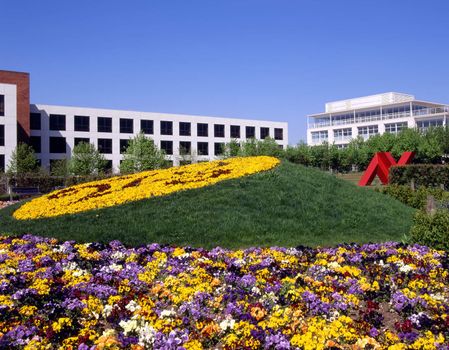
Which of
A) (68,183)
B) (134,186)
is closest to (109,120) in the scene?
(68,183)

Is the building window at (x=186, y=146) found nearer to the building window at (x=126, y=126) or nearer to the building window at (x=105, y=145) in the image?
the building window at (x=126, y=126)

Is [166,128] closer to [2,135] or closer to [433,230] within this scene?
[2,135]

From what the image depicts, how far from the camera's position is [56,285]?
23.4ft

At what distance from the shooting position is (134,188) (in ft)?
56.7

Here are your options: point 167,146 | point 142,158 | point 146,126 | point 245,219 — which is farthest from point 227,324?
point 167,146

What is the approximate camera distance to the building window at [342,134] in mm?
98950

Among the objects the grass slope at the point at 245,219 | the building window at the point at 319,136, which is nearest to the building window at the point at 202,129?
the building window at the point at 319,136

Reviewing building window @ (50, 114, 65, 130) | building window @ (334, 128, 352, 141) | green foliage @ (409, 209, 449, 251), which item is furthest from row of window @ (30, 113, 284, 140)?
green foliage @ (409, 209, 449, 251)

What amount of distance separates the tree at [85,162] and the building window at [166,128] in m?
14.9

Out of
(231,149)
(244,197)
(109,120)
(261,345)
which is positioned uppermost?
(109,120)

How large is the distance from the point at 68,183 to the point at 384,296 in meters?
35.2

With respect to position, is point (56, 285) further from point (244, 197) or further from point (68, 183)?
point (68, 183)

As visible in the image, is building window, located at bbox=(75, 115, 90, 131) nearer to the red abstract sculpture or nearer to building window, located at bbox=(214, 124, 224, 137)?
building window, located at bbox=(214, 124, 224, 137)

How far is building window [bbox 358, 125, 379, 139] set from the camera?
9367cm
